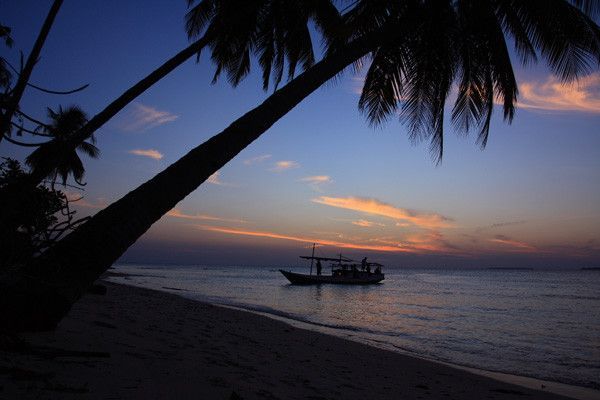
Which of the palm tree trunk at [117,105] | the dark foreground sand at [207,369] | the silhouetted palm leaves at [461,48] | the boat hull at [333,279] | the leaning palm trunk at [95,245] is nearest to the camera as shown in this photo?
the palm tree trunk at [117,105]

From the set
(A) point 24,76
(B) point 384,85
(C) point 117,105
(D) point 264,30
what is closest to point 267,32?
(D) point 264,30

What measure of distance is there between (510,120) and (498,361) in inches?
238

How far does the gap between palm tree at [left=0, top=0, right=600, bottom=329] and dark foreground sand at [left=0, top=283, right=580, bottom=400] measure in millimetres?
579

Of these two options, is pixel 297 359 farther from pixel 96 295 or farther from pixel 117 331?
pixel 96 295

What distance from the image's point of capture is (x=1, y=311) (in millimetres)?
3371

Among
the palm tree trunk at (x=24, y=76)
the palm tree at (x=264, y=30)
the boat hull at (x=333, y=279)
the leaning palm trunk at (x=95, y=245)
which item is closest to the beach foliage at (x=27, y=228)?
the leaning palm trunk at (x=95, y=245)

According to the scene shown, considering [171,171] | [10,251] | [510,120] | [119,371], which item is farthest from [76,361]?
[510,120]

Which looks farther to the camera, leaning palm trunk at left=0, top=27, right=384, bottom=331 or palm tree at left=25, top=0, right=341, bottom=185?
palm tree at left=25, top=0, right=341, bottom=185

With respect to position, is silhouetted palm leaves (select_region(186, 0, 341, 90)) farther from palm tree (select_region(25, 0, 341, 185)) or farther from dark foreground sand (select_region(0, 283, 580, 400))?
dark foreground sand (select_region(0, 283, 580, 400))

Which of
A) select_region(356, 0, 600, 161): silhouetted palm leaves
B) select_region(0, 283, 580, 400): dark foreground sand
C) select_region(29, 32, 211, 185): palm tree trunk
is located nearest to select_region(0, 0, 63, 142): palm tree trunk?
select_region(29, 32, 211, 185): palm tree trunk

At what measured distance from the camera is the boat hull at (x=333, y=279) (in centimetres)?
4344

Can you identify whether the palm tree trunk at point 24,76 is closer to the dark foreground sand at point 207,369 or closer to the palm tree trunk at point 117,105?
the palm tree trunk at point 117,105

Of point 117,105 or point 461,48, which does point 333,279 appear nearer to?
point 461,48

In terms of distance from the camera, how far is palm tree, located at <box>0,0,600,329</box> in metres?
3.46
